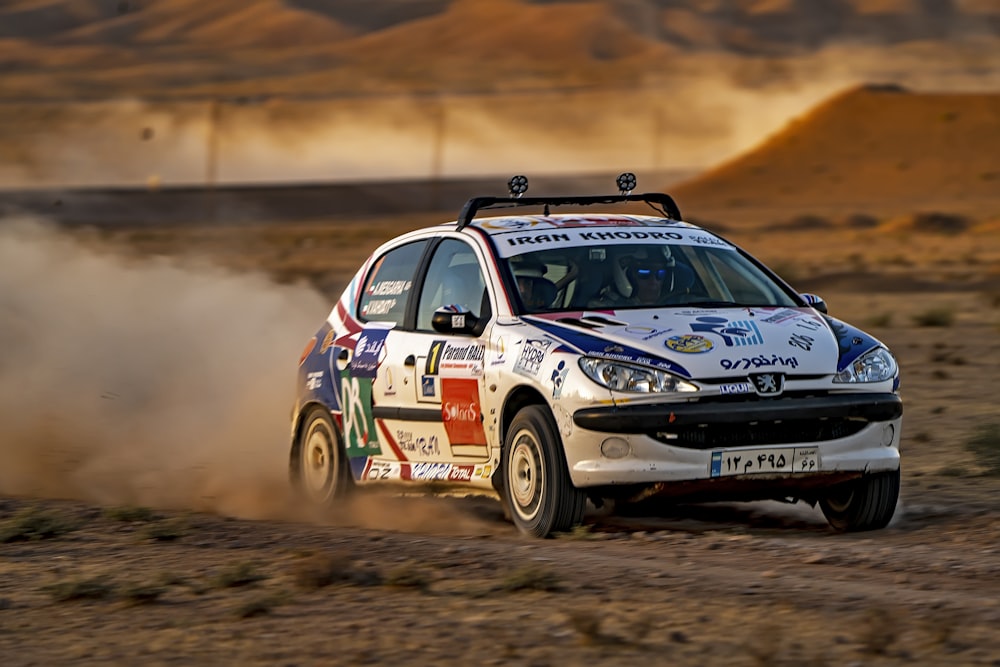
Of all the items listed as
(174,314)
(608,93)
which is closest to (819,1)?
(608,93)

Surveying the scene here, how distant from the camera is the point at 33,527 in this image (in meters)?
9.74

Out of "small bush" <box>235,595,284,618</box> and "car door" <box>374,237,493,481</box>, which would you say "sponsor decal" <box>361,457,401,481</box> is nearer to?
"car door" <box>374,237,493,481</box>

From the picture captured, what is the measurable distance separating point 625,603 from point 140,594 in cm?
200

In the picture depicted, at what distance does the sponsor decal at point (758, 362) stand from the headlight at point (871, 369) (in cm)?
25

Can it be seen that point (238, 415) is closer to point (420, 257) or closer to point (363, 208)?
point (420, 257)

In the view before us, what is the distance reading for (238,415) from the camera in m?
15.0

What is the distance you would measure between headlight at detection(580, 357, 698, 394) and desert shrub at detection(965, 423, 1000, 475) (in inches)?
146

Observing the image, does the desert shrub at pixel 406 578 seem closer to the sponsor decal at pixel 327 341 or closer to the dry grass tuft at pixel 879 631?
the dry grass tuft at pixel 879 631

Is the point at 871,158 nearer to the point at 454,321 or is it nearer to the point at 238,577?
the point at 454,321

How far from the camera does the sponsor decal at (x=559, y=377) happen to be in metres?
8.77

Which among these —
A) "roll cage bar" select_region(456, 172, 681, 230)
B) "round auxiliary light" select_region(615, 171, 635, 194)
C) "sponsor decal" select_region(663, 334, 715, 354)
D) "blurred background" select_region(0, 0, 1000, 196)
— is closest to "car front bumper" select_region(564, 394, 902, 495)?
"sponsor decal" select_region(663, 334, 715, 354)

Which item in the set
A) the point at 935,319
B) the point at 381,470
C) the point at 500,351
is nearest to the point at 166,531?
the point at 381,470

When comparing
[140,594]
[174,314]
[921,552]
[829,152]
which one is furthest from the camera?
[829,152]

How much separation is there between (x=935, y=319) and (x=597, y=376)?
1589 centimetres
